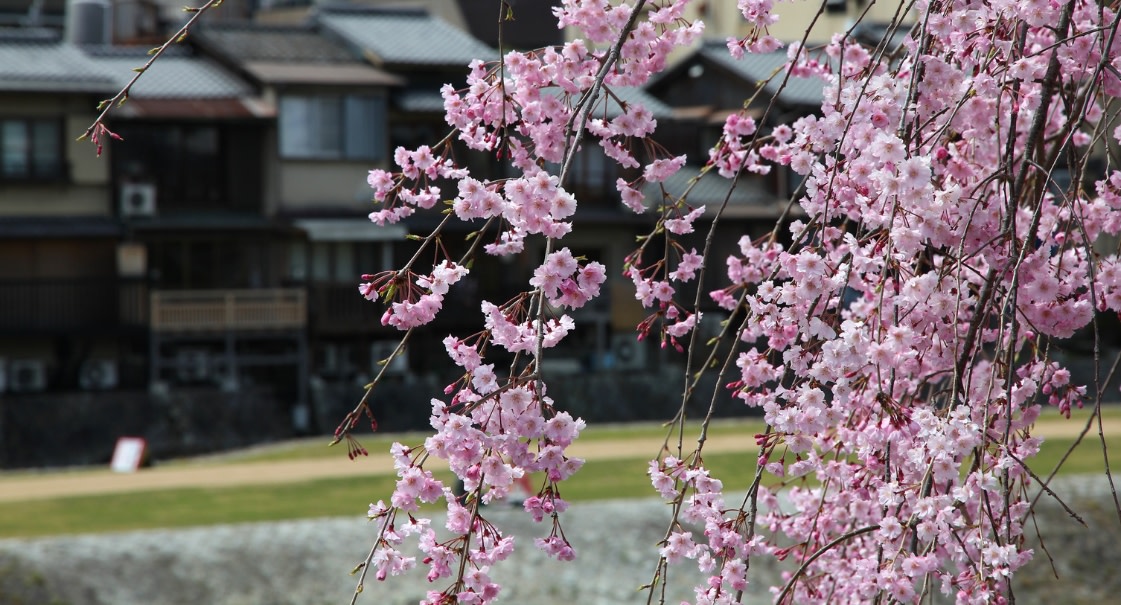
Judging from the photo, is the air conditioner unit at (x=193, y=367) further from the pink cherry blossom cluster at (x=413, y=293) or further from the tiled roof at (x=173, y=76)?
the pink cherry blossom cluster at (x=413, y=293)

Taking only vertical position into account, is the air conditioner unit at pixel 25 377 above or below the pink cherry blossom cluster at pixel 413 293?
below

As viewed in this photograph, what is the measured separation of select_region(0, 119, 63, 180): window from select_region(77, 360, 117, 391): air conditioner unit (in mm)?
3141

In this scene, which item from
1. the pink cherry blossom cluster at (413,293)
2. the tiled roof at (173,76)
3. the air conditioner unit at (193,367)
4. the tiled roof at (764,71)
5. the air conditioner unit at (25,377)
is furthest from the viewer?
the tiled roof at (764,71)

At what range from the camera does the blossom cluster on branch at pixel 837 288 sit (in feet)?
9.45

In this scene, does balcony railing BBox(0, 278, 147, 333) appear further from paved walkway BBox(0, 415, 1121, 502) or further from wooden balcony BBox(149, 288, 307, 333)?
paved walkway BBox(0, 415, 1121, 502)

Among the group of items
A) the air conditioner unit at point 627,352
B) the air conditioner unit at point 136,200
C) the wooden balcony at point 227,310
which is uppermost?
the air conditioner unit at point 136,200

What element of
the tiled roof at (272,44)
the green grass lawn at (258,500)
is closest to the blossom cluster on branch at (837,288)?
the green grass lawn at (258,500)

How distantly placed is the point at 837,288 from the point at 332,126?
23004 millimetres

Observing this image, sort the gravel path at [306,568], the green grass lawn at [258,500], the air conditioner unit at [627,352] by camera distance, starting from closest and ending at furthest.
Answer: the gravel path at [306,568]
the green grass lawn at [258,500]
the air conditioner unit at [627,352]

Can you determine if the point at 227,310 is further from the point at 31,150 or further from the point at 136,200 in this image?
the point at 31,150

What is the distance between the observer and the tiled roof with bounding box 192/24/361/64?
25.8m

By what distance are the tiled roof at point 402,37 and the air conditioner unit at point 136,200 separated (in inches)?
186

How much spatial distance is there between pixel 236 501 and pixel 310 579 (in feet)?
7.99

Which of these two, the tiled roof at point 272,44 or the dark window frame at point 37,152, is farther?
the tiled roof at point 272,44
